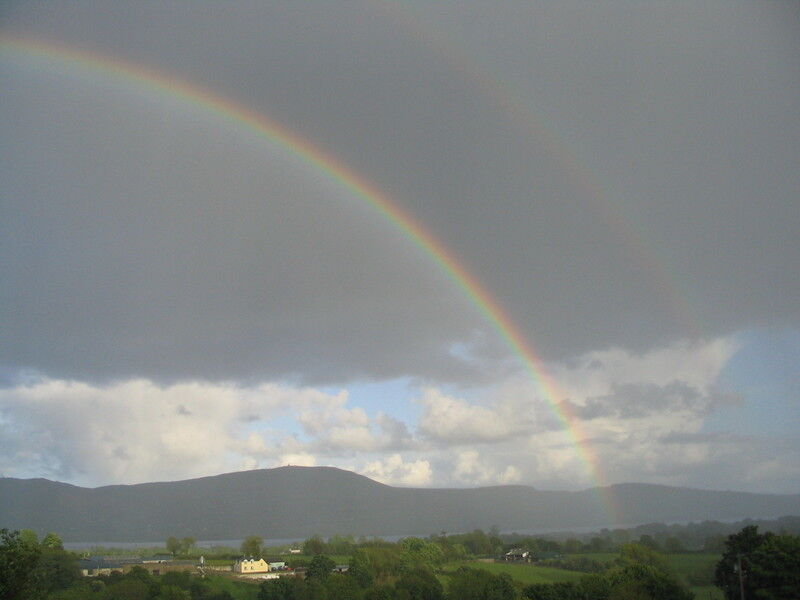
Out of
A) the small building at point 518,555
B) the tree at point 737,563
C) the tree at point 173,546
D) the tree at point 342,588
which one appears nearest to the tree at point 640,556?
the tree at point 737,563

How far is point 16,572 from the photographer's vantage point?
31.5m

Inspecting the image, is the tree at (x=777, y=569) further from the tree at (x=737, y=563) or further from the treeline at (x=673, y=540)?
the treeline at (x=673, y=540)

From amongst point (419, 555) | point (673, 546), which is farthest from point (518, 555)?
point (419, 555)

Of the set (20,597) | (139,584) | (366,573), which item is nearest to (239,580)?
(366,573)

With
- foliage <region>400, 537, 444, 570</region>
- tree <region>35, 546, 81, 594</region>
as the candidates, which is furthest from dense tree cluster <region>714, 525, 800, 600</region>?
tree <region>35, 546, 81, 594</region>

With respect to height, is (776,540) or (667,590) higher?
(776,540)

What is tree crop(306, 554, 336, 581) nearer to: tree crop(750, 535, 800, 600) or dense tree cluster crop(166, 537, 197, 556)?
tree crop(750, 535, 800, 600)

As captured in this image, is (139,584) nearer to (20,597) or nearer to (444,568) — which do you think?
(20,597)

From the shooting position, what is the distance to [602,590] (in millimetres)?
46969

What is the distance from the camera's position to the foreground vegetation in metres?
36.3

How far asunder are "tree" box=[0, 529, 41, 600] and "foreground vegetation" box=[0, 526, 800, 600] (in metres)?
0.04

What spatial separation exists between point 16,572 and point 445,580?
4195 centimetres

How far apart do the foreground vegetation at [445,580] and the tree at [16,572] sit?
0.14 ft

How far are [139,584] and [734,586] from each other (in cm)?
3976
